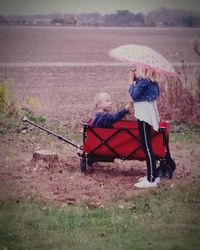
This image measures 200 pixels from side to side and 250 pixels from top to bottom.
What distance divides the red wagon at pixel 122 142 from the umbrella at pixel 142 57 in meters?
0.52

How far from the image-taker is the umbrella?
4.35m

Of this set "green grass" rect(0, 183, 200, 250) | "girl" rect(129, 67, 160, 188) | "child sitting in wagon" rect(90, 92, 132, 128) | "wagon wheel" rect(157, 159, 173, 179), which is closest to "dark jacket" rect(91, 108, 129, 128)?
"child sitting in wagon" rect(90, 92, 132, 128)

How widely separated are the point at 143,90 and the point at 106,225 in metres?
1.16

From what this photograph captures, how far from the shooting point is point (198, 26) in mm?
5148

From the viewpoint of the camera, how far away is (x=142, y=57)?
439 cm

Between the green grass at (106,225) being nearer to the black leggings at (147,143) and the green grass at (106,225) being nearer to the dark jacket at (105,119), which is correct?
the black leggings at (147,143)

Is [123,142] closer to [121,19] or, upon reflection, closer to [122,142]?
[122,142]

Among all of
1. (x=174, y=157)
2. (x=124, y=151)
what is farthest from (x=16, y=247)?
(x=174, y=157)

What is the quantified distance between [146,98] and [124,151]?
1.73 feet

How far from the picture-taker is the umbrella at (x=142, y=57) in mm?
4348

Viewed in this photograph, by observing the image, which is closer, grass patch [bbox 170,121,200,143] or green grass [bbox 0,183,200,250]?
green grass [bbox 0,183,200,250]

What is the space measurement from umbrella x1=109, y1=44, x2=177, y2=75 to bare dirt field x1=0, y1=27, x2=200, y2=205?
0.93 m

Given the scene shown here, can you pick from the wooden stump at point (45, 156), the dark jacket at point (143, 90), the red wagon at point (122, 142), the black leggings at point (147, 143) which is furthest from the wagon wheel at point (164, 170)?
the wooden stump at point (45, 156)

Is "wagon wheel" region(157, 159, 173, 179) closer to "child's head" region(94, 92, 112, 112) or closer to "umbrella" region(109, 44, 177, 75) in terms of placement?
"child's head" region(94, 92, 112, 112)
